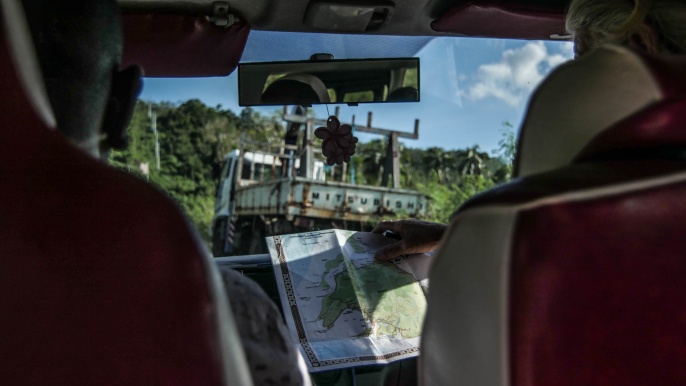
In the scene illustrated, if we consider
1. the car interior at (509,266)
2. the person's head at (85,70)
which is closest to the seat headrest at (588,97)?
the car interior at (509,266)

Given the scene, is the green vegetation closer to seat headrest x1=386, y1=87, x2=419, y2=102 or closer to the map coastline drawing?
seat headrest x1=386, y1=87, x2=419, y2=102

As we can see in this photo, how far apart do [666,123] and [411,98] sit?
1.67 meters

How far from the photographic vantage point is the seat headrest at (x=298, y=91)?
228 cm

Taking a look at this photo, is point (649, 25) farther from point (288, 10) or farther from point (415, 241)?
point (288, 10)

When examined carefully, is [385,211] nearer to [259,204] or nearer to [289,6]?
[259,204]

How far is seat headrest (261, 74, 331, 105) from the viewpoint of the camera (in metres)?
2.28

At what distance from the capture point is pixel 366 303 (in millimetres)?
1758

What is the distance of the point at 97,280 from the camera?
73cm

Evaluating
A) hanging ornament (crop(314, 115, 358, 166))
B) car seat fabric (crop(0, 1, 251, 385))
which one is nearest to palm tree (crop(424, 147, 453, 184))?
hanging ornament (crop(314, 115, 358, 166))

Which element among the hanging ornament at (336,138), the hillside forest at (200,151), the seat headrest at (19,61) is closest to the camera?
the seat headrest at (19,61)

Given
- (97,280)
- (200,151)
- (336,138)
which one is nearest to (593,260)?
(97,280)

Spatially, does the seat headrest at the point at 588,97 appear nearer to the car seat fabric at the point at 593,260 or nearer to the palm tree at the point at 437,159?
the car seat fabric at the point at 593,260

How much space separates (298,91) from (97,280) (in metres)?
1.62

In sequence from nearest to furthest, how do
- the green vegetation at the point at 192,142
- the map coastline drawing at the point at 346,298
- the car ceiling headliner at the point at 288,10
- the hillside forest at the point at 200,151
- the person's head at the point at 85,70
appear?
the person's head at the point at 85,70
the map coastline drawing at the point at 346,298
the car ceiling headliner at the point at 288,10
the hillside forest at the point at 200,151
the green vegetation at the point at 192,142
